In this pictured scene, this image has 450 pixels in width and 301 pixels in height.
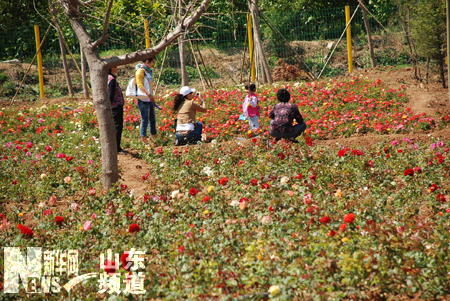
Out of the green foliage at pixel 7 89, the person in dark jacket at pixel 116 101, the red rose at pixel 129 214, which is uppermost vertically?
the person in dark jacket at pixel 116 101

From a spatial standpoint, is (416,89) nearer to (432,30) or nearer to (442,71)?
(442,71)

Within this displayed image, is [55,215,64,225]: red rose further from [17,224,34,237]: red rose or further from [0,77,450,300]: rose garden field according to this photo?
[17,224,34,237]: red rose

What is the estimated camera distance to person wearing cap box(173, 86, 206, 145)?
32.6 ft

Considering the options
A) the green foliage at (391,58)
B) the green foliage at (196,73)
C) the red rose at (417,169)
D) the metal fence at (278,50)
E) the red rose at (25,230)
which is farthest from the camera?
the green foliage at (196,73)

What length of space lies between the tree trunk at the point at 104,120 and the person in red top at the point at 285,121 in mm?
2895

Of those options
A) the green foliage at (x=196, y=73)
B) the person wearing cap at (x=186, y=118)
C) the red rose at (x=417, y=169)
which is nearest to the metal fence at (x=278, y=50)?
the green foliage at (x=196, y=73)

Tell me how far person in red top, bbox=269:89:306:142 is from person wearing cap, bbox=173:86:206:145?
136 cm

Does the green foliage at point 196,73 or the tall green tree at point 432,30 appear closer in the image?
the tall green tree at point 432,30

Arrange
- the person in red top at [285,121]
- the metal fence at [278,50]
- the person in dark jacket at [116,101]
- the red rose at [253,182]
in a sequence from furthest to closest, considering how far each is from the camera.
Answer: the metal fence at [278,50], the person in dark jacket at [116,101], the person in red top at [285,121], the red rose at [253,182]

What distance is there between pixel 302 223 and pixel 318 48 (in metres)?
16.2

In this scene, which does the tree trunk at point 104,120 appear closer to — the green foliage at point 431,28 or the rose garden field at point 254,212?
the rose garden field at point 254,212

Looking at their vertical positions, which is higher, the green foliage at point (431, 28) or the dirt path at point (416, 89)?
the green foliage at point (431, 28)

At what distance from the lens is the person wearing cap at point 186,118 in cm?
992

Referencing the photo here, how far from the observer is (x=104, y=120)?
709 cm
